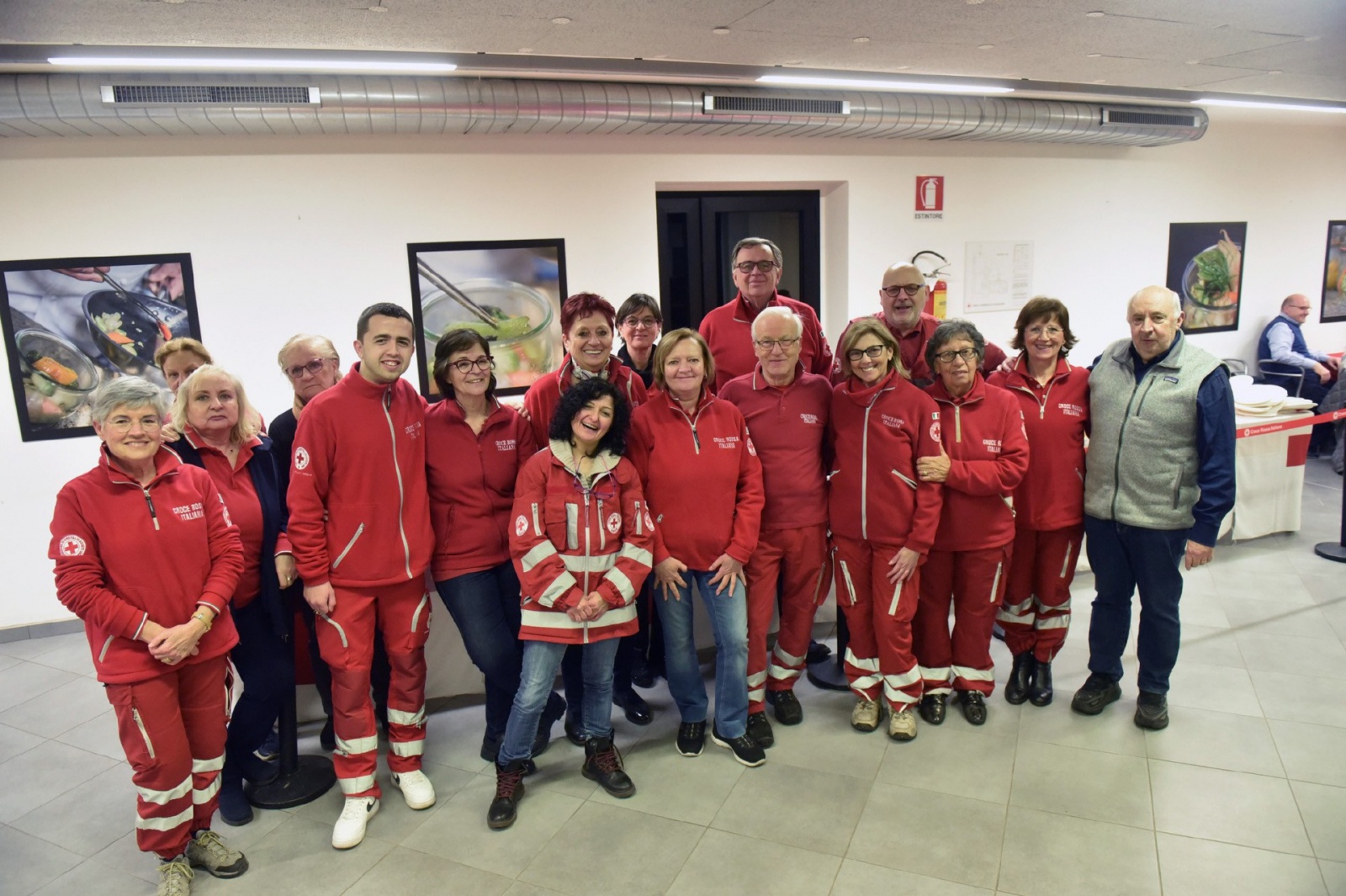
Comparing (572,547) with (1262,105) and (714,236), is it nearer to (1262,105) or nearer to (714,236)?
(714,236)

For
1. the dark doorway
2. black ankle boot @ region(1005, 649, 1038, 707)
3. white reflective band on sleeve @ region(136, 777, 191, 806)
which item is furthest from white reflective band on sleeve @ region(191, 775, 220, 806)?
the dark doorway

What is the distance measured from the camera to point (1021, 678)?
12.0ft

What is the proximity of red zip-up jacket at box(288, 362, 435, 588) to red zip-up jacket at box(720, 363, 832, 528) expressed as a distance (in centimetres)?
127

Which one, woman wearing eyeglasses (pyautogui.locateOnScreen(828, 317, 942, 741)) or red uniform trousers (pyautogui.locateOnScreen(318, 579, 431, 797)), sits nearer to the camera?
red uniform trousers (pyautogui.locateOnScreen(318, 579, 431, 797))

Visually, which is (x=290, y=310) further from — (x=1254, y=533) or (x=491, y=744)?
(x=1254, y=533)

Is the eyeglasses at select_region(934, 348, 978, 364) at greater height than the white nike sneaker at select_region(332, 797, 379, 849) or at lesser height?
greater

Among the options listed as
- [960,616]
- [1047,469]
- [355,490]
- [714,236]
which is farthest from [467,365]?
[714,236]

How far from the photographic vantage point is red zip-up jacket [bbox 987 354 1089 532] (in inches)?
133

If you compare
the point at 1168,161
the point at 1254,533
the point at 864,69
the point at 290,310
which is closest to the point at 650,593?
the point at 290,310

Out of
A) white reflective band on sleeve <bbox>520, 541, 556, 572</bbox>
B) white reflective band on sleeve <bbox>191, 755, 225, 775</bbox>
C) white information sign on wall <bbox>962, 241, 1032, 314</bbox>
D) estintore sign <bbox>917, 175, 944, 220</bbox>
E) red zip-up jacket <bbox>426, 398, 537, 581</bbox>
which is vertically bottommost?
white reflective band on sleeve <bbox>191, 755, 225, 775</bbox>

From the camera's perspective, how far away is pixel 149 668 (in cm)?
249

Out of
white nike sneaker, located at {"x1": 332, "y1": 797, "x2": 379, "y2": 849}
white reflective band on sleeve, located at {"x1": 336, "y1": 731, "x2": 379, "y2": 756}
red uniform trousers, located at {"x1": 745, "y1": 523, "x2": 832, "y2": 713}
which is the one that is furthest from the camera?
red uniform trousers, located at {"x1": 745, "y1": 523, "x2": 832, "y2": 713}

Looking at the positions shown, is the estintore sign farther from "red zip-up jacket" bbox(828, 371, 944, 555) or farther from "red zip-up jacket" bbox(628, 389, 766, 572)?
"red zip-up jacket" bbox(628, 389, 766, 572)

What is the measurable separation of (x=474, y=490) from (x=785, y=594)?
4.34 ft
